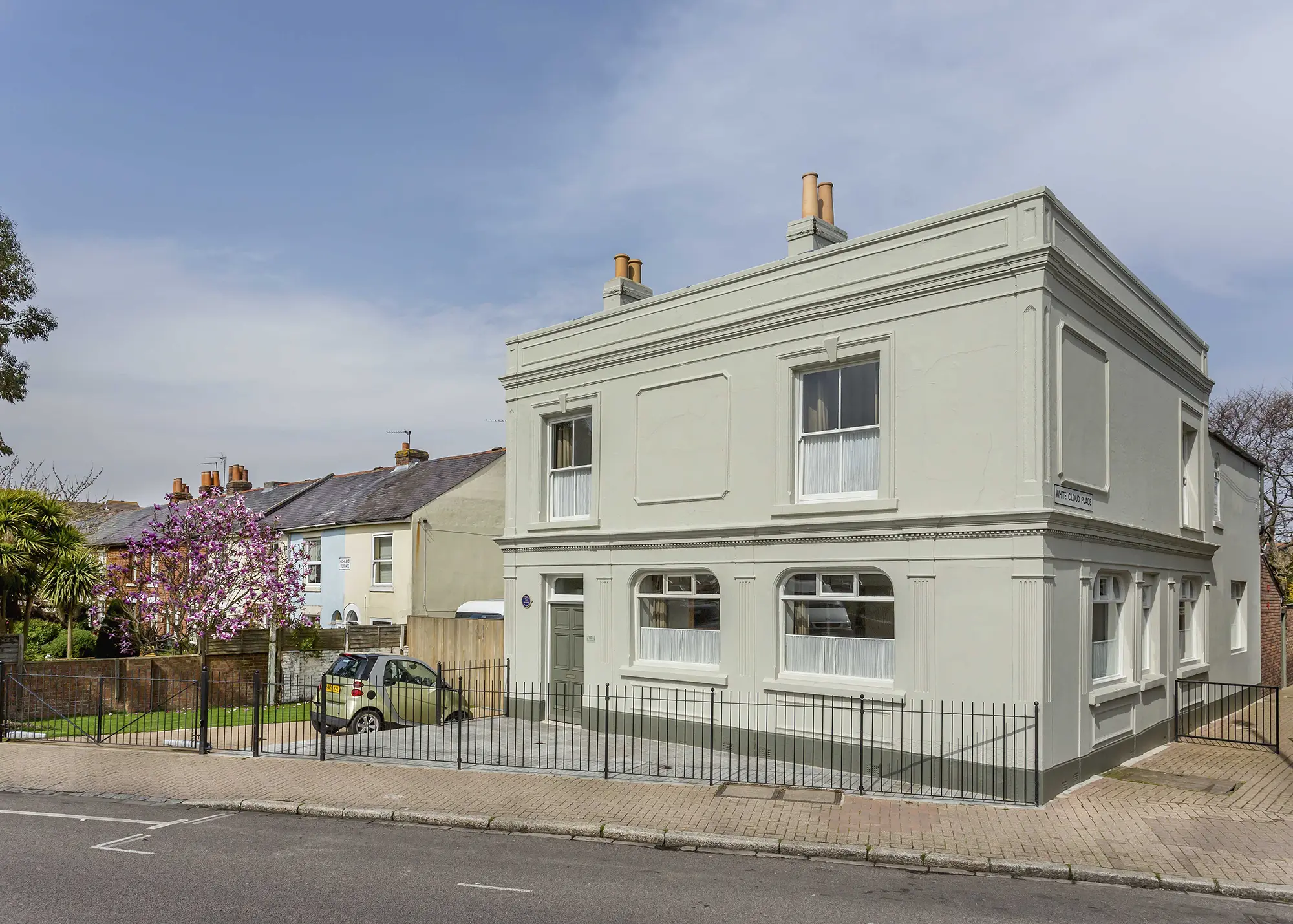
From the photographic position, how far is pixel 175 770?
14.5 m

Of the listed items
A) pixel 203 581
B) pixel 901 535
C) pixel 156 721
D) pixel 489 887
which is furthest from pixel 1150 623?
pixel 203 581

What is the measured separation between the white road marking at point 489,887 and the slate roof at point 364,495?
2201cm

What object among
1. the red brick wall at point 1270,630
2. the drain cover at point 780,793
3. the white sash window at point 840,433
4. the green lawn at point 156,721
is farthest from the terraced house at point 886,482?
the red brick wall at point 1270,630

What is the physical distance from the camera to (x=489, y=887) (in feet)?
28.8

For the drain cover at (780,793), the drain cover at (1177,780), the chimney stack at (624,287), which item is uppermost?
the chimney stack at (624,287)

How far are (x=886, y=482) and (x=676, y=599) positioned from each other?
4.52 metres

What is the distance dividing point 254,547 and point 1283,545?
131 feet

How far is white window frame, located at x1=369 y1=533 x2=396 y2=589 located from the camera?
1208 inches

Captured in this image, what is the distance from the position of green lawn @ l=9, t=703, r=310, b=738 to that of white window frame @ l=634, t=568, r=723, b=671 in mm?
7564

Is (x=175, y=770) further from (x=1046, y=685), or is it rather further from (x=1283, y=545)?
(x=1283, y=545)

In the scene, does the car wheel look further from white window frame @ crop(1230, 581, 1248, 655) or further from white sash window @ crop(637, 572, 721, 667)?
white window frame @ crop(1230, 581, 1248, 655)

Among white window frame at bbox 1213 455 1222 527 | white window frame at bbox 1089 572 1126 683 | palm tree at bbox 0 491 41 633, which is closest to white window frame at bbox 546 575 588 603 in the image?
white window frame at bbox 1089 572 1126 683

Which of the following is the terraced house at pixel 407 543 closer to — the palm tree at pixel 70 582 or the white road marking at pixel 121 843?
the palm tree at pixel 70 582

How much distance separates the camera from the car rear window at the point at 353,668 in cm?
1773
